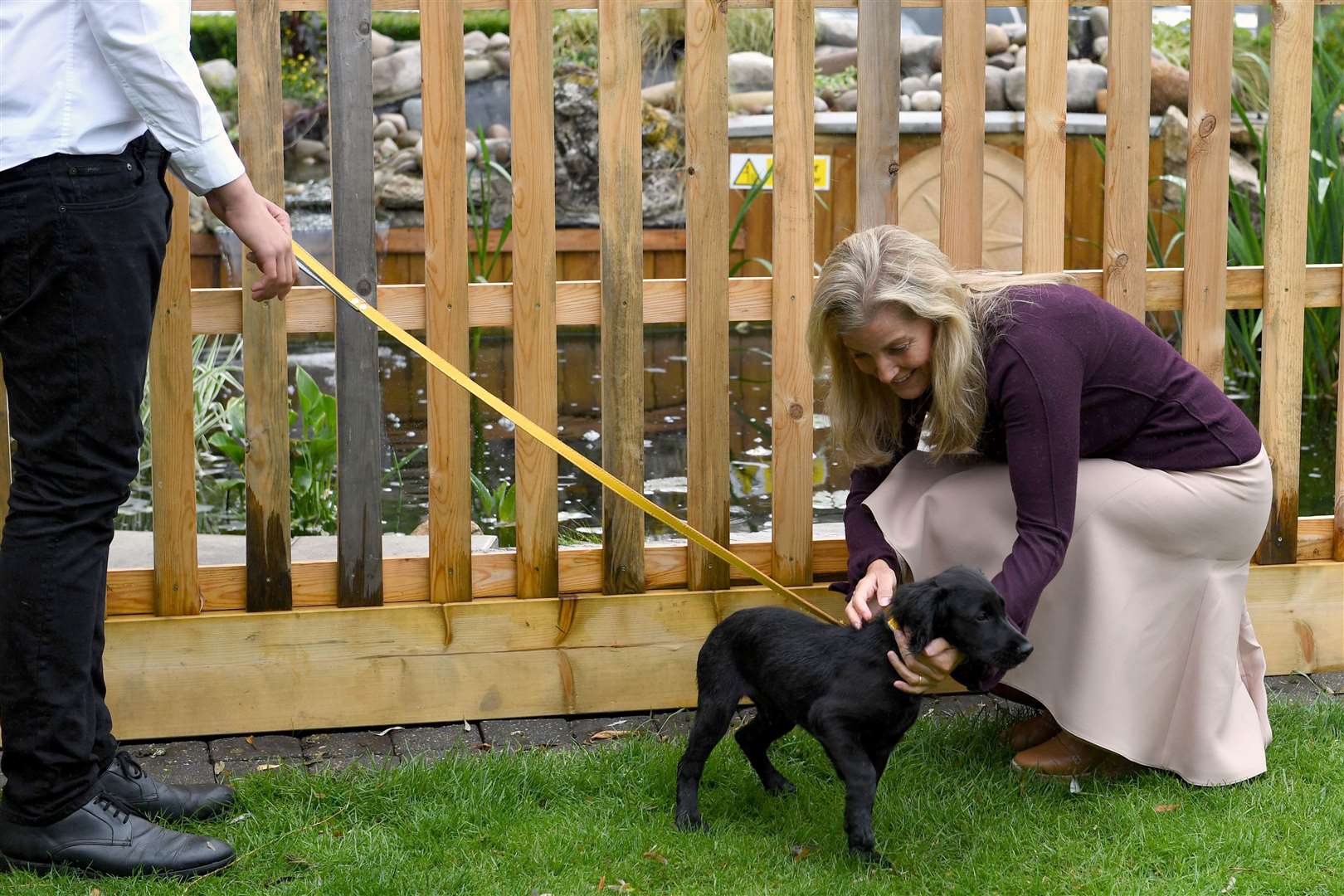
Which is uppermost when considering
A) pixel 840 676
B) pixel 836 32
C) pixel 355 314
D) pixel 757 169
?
pixel 836 32

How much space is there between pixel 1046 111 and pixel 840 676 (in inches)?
64.5

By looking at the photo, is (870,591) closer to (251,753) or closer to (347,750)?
(347,750)

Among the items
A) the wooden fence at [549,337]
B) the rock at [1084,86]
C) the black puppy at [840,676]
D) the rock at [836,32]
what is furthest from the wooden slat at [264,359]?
the rock at [836,32]

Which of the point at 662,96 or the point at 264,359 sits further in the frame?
the point at 662,96

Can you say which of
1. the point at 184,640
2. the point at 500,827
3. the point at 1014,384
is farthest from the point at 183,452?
the point at 1014,384

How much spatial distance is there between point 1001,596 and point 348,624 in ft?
5.50

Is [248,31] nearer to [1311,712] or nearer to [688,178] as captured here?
[688,178]

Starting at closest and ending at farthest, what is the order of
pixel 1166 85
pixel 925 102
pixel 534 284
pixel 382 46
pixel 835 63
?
1. pixel 534 284
2. pixel 1166 85
3. pixel 925 102
4. pixel 835 63
5. pixel 382 46

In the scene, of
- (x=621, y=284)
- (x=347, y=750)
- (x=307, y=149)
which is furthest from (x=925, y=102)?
(x=347, y=750)

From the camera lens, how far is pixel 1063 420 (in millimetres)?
2920

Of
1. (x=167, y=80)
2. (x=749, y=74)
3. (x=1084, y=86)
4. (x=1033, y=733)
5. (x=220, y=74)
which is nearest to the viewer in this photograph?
(x=167, y=80)

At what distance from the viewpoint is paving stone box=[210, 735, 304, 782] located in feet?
11.1

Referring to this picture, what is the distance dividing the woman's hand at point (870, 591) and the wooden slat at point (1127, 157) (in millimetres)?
1069

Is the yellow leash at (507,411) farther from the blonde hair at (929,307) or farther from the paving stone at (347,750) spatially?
the paving stone at (347,750)
